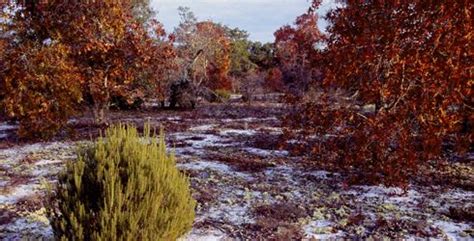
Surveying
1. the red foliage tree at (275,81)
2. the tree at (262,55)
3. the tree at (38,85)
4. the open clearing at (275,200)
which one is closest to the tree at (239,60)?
the tree at (262,55)

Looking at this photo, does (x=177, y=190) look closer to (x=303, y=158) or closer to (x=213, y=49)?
(x=303, y=158)

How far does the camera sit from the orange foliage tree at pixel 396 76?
7.23m

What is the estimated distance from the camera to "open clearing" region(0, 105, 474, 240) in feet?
19.8

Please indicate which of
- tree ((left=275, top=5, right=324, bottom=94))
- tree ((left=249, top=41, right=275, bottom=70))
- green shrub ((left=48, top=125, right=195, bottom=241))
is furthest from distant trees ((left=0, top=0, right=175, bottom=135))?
tree ((left=249, top=41, right=275, bottom=70))

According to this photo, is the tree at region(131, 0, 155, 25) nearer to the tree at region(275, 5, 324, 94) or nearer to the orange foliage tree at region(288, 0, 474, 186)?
the tree at region(275, 5, 324, 94)

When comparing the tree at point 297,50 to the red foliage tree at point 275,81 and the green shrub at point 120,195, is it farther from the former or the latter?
the green shrub at point 120,195

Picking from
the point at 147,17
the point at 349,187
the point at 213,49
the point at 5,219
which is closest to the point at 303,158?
the point at 349,187

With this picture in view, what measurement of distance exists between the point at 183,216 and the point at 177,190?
27 centimetres

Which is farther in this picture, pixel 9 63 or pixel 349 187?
pixel 9 63

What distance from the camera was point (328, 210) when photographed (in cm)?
687

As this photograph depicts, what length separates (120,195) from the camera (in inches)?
161

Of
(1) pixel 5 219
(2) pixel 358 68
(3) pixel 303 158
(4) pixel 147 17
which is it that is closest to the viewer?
(1) pixel 5 219

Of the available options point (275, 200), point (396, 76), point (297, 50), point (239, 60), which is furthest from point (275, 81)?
point (275, 200)

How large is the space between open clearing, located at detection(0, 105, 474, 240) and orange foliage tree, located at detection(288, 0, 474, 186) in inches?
26.4
